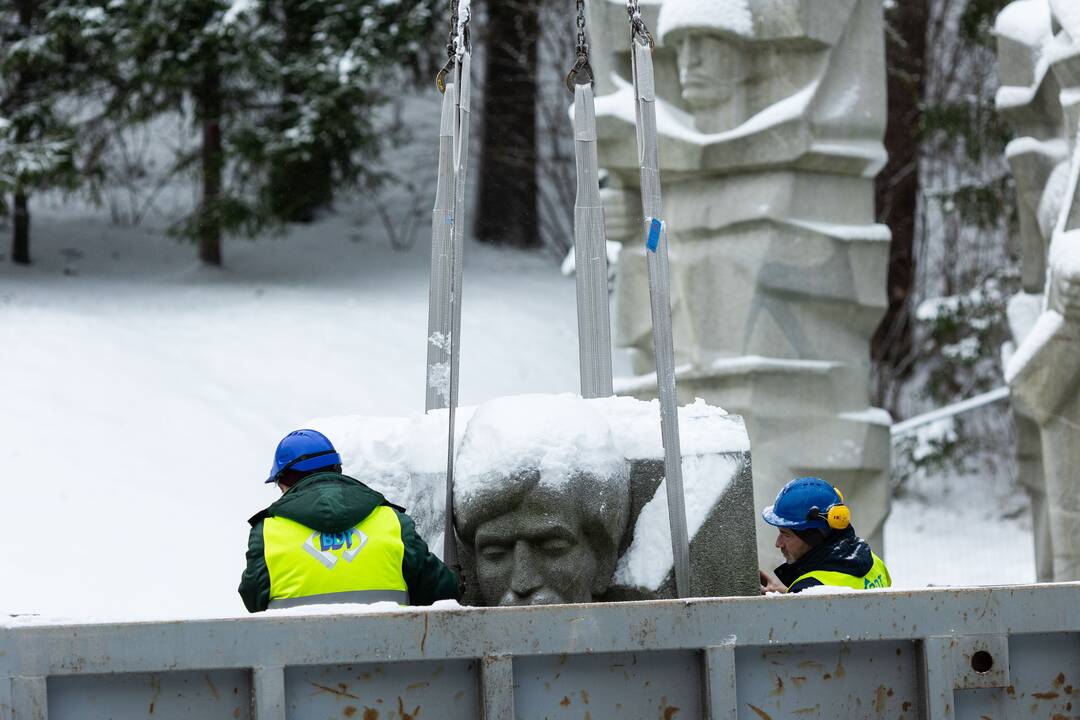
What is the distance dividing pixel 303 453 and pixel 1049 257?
449 cm

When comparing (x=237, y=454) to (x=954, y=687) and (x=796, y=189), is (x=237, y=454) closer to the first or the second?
(x=796, y=189)

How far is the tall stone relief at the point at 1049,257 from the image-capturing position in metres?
7.37

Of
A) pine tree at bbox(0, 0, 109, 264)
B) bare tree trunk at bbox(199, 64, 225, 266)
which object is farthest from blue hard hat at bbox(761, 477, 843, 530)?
bare tree trunk at bbox(199, 64, 225, 266)

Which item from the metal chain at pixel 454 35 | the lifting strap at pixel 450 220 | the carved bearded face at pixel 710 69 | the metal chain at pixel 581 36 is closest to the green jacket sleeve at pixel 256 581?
the lifting strap at pixel 450 220

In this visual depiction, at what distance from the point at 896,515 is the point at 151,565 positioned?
269 inches

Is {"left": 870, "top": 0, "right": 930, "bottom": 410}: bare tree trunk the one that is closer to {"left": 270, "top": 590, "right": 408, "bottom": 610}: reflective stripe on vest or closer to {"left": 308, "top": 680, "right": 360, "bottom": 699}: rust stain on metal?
{"left": 270, "top": 590, "right": 408, "bottom": 610}: reflective stripe on vest

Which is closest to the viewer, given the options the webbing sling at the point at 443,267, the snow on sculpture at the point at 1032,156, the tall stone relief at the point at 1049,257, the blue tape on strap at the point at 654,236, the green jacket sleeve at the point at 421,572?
the green jacket sleeve at the point at 421,572

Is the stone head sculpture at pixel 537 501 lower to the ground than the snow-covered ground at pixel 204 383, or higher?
higher

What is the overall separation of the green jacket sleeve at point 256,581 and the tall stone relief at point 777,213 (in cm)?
506

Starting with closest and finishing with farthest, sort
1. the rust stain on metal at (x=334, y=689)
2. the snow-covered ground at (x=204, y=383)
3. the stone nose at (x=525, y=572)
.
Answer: the rust stain on metal at (x=334, y=689), the stone nose at (x=525, y=572), the snow-covered ground at (x=204, y=383)

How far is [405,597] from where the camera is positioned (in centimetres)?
381

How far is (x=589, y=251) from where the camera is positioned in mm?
4902

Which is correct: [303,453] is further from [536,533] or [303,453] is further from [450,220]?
[450,220]

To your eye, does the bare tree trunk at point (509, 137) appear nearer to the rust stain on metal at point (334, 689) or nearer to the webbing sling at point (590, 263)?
the webbing sling at point (590, 263)
